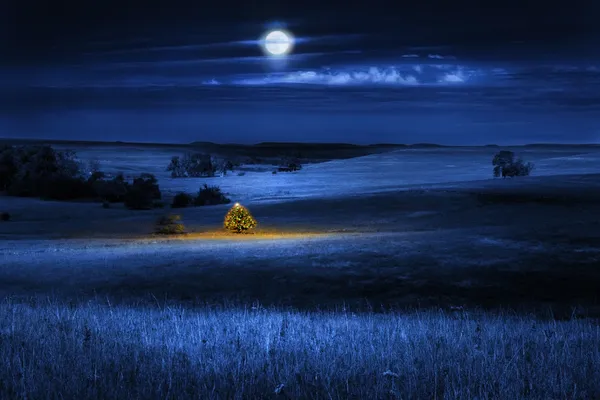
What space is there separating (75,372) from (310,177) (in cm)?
7514

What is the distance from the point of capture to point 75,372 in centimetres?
779

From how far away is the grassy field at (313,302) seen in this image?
769 centimetres

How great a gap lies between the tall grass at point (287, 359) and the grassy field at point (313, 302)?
3 cm

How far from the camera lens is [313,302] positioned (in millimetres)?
17297

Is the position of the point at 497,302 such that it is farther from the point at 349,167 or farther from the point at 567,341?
the point at 349,167

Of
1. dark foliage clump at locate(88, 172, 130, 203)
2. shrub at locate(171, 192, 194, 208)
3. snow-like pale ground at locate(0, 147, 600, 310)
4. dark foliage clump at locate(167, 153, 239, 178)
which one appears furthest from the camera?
dark foliage clump at locate(167, 153, 239, 178)

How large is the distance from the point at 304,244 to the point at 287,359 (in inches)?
642

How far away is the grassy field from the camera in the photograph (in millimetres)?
7691

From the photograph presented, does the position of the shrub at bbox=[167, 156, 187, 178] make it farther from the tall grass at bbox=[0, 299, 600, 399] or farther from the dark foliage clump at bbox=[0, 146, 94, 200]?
the tall grass at bbox=[0, 299, 600, 399]

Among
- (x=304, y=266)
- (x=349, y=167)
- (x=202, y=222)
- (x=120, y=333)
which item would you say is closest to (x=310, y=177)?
(x=349, y=167)

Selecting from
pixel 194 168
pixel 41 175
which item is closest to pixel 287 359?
pixel 41 175

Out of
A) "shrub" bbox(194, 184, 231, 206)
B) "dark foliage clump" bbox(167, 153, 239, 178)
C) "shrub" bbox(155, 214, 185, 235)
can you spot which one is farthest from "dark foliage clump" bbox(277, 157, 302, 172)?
"shrub" bbox(155, 214, 185, 235)

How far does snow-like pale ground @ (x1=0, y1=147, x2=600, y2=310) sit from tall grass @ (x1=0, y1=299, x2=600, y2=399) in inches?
280

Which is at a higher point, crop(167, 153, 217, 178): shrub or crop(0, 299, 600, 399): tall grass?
crop(167, 153, 217, 178): shrub
